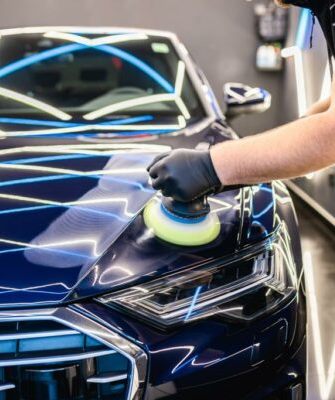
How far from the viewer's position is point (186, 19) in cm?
532

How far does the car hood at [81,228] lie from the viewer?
1226 mm

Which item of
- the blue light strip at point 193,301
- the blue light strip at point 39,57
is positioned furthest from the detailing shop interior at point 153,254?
the blue light strip at point 39,57

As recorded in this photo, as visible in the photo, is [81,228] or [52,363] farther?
[81,228]

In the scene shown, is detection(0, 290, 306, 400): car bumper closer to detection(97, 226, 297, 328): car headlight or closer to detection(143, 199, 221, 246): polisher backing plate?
detection(97, 226, 297, 328): car headlight

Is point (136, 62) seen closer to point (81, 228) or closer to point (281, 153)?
point (81, 228)

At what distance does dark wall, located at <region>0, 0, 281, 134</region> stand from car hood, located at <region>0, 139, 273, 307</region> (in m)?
3.83

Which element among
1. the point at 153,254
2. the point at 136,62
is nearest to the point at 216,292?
the point at 153,254

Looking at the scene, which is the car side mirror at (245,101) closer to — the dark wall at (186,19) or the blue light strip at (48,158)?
the blue light strip at (48,158)

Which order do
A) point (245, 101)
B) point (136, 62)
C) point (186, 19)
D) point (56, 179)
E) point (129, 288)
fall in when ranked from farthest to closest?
point (186, 19)
point (136, 62)
point (245, 101)
point (56, 179)
point (129, 288)

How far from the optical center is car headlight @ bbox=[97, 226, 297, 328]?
1233mm

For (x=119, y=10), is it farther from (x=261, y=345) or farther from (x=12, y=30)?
(x=261, y=345)

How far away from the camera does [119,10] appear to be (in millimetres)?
5316

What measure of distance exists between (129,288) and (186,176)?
30 cm

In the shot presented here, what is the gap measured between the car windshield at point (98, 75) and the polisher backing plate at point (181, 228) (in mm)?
881
